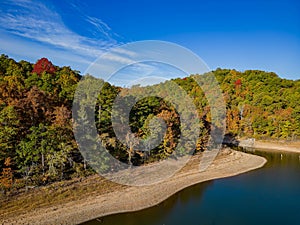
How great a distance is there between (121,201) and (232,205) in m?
7.57

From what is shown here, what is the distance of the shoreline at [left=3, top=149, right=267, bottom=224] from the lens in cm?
1266

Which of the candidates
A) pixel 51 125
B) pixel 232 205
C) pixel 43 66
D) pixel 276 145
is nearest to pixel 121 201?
pixel 232 205

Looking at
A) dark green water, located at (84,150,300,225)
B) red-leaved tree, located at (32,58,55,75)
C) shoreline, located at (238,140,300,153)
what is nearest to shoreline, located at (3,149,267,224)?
dark green water, located at (84,150,300,225)

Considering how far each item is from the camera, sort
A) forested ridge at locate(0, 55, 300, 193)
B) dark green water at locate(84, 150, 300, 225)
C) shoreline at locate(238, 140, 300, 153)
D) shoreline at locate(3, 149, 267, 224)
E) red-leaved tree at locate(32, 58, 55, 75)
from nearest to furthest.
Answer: shoreline at locate(3, 149, 267, 224), dark green water at locate(84, 150, 300, 225), forested ridge at locate(0, 55, 300, 193), red-leaved tree at locate(32, 58, 55, 75), shoreline at locate(238, 140, 300, 153)

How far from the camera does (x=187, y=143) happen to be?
83.4 ft

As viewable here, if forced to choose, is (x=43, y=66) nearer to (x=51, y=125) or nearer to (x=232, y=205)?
(x=51, y=125)

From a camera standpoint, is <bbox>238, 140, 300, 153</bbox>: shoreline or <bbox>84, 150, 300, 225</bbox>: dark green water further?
<bbox>238, 140, 300, 153</bbox>: shoreline

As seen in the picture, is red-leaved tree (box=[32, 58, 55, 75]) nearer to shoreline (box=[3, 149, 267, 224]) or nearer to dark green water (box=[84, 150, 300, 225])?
shoreline (box=[3, 149, 267, 224])

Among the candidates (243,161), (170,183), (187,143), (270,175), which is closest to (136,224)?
(170,183)

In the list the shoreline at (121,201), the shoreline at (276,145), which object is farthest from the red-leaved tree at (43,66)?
the shoreline at (276,145)

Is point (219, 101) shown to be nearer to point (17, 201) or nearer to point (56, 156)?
point (56, 156)

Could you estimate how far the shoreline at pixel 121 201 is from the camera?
12.7 m

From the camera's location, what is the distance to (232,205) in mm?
16203

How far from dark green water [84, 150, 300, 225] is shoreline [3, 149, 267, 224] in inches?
21.6
